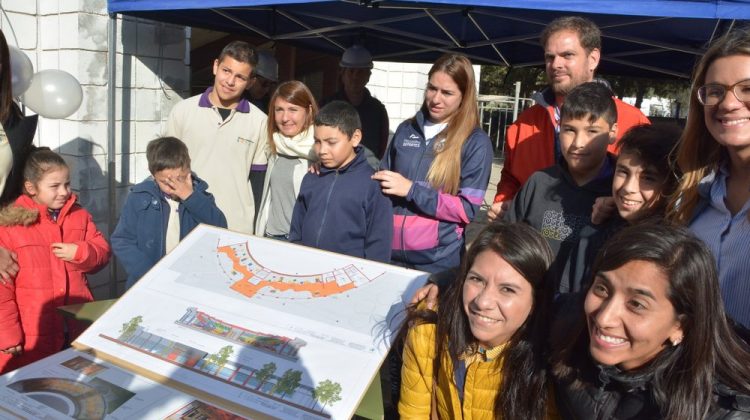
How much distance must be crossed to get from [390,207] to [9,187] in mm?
1904

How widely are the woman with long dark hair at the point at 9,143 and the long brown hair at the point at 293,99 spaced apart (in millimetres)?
1240

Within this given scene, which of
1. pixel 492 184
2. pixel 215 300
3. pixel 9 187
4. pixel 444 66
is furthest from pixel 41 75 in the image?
pixel 492 184

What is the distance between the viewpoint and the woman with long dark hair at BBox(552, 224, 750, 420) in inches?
58.8

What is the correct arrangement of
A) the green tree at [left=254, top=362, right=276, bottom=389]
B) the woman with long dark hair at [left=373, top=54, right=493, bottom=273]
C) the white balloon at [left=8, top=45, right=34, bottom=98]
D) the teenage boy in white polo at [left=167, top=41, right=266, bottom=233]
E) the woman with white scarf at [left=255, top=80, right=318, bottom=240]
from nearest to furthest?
the green tree at [left=254, top=362, right=276, bottom=389], the woman with long dark hair at [left=373, top=54, right=493, bottom=273], the white balloon at [left=8, top=45, right=34, bottom=98], the woman with white scarf at [left=255, top=80, right=318, bottom=240], the teenage boy in white polo at [left=167, top=41, right=266, bottom=233]

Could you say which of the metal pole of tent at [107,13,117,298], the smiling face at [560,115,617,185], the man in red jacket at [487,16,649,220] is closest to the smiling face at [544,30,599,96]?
the man in red jacket at [487,16,649,220]

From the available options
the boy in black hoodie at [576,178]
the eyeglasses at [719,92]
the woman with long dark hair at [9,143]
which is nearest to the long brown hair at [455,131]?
the boy in black hoodie at [576,178]

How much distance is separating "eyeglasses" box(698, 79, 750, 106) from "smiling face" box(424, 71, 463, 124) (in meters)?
1.26

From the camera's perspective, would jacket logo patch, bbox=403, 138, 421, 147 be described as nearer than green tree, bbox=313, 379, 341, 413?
No

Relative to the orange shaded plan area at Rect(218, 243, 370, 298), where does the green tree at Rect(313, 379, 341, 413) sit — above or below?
below

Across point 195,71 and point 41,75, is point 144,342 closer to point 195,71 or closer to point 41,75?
point 41,75

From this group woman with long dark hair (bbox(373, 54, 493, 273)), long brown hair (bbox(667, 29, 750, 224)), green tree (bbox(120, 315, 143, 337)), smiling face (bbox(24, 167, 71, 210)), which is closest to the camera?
long brown hair (bbox(667, 29, 750, 224))

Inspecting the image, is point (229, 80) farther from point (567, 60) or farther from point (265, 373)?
point (265, 373)

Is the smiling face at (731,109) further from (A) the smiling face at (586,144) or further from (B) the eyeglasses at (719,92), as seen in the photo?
(A) the smiling face at (586,144)

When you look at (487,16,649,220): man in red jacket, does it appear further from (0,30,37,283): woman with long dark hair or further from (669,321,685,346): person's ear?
(0,30,37,283): woman with long dark hair
